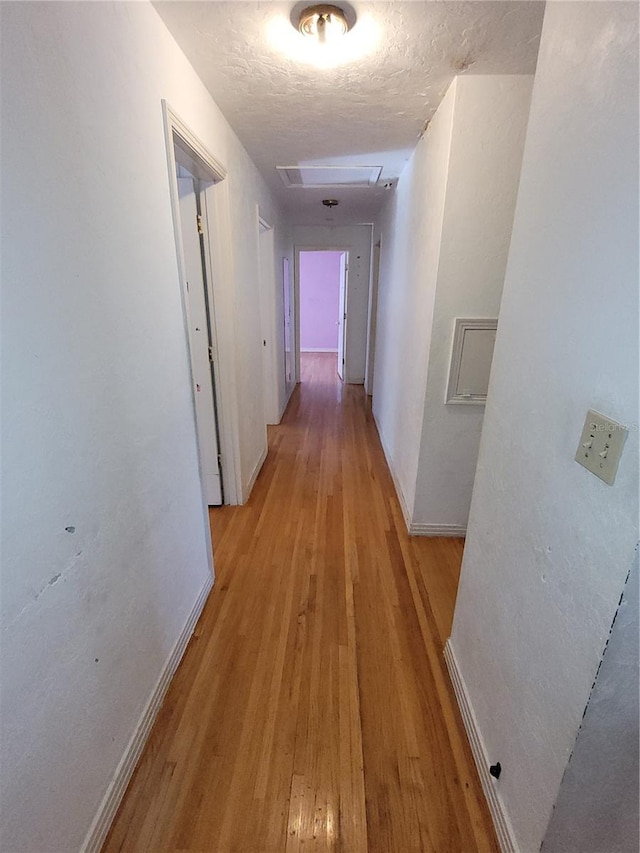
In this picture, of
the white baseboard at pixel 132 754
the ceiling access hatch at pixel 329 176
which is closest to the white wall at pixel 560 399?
the white baseboard at pixel 132 754

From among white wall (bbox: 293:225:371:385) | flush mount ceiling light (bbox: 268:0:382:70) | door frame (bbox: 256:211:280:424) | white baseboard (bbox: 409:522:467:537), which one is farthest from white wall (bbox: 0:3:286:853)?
white wall (bbox: 293:225:371:385)

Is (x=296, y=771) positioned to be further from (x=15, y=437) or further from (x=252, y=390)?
(x=252, y=390)

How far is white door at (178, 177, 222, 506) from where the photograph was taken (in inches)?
79.3

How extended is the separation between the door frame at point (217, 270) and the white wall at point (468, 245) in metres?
1.16

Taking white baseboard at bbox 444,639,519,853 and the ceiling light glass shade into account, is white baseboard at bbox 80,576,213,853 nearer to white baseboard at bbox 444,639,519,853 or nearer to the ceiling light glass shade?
white baseboard at bbox 444,639,519,853

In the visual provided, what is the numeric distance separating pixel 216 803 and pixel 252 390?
7.50 ft

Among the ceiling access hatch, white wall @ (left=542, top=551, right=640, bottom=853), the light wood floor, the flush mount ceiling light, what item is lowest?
the light wood floor

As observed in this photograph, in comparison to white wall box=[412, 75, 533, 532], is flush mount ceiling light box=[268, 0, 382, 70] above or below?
above

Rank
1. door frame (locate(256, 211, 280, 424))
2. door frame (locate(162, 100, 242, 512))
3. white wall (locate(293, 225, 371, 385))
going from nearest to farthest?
door frame (locate(162, 100, 242, 512))
door frame (locate(256, 211, 280, 424))
white wall (locate(293, 225, 371, 385))

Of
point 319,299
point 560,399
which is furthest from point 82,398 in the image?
point 319,299

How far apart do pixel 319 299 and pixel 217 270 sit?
19.9ft

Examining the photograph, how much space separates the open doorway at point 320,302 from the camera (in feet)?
24.8

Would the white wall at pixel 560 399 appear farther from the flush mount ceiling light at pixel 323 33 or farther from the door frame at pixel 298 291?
the door frame at pixel 298 291

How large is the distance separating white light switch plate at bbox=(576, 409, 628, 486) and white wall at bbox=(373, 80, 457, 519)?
137 cm
